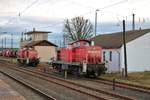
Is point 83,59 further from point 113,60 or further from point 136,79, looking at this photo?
point 113,60

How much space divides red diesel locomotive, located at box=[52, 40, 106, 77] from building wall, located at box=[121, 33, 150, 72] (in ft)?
22.8

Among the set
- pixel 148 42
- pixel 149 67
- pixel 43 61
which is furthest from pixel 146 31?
pixel 43 61

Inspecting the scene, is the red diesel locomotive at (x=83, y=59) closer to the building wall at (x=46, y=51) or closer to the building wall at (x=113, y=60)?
the building wall at (x=113, y=60)

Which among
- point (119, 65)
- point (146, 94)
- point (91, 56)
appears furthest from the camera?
point (119, 65)

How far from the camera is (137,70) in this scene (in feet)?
140

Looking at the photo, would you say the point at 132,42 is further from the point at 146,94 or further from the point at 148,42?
the point at 146,94

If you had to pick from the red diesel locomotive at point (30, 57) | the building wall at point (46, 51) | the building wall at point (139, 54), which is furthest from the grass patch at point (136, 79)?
the building wall at point (46, 51)

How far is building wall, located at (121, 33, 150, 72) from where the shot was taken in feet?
139

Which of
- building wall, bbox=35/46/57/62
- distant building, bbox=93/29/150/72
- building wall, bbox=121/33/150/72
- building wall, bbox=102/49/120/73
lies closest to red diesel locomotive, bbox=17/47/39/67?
building wall, bbox=35/46/57/62

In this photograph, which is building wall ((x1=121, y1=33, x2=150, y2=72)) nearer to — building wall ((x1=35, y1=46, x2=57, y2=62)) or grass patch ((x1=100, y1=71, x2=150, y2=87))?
grass patch ((x1=100, y1=71, x2=150, y2=87))

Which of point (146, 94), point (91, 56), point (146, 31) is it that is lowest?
point (146, 94)

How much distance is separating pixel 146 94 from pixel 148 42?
75.8 feet

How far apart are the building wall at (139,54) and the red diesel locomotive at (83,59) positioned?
696 cm

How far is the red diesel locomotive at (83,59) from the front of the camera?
Answer: 3388cm
